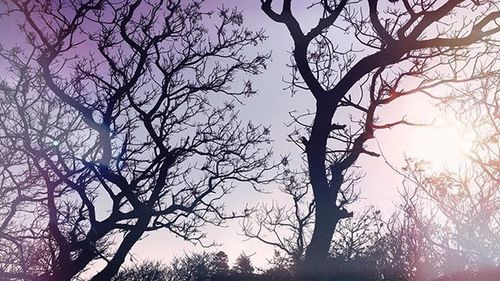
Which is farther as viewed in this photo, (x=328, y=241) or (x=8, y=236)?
(x=8, y=236)

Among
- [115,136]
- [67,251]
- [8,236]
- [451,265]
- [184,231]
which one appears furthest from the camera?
[184,231]

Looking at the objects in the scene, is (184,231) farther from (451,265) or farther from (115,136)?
(451,265)

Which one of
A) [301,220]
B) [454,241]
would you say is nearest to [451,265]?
[454,241]

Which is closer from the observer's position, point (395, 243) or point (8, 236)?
point (8, 236)

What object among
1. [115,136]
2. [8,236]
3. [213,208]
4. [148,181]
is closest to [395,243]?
[213,208]

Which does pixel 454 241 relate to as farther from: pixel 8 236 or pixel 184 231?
pixel 8 236

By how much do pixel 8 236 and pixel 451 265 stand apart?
10.4 meters

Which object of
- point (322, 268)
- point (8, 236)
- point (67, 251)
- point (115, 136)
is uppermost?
point (115, 136)

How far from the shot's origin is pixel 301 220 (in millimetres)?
23250

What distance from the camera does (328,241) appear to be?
4.60m

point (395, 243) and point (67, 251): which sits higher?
point (395, 243)

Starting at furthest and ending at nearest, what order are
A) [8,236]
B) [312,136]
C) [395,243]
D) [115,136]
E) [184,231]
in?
1. [395,243]
2. [184,231]
3. [115,136]
4. [8,236]
5. [312,136]

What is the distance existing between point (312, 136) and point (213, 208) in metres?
11.4

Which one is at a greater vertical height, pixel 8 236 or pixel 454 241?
pixel 8 236
